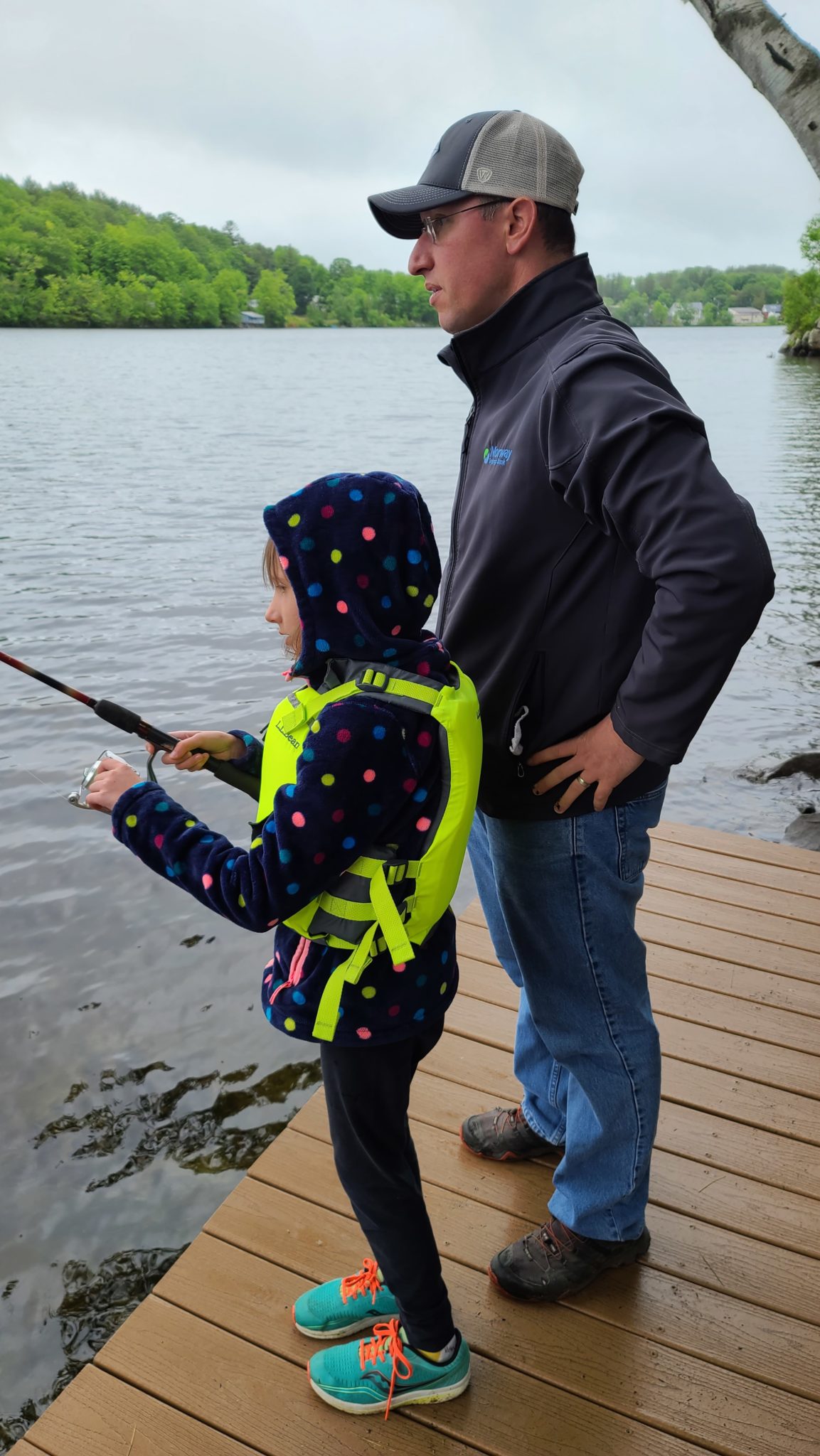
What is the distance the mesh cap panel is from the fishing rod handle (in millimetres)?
1164

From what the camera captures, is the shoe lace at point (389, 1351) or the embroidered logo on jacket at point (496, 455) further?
the shoe lace at point (389, 1351)

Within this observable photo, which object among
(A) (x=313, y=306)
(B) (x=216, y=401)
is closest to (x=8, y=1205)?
(B) (x=216, y=401)

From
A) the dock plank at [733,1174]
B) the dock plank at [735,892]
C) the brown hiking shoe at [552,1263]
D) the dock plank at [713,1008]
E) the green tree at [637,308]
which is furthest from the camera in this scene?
the green tree at [637,308]

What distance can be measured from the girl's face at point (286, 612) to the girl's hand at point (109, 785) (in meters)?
0.35

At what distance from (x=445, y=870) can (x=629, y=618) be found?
553 mm

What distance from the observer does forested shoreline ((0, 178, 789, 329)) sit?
250ft

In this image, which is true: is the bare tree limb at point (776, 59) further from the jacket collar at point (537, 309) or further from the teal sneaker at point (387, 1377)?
the teal sneaker at point (387, 1377)

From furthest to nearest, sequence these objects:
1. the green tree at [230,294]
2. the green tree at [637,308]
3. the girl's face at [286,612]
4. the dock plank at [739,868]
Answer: the green tree at [230,294]
the green tree at [637,308]
the dock plank at [739,868]
the girl's face at [286,612]

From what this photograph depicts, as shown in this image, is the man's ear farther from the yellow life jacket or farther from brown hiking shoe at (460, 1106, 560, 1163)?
brown hiking shoe at (460, 1106, 560, 1163)

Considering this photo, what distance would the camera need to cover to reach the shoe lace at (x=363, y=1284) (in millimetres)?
2182

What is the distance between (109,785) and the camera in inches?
70.6

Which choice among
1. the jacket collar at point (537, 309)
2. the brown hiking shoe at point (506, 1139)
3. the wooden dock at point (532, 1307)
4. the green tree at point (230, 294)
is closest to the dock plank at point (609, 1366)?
the wooden dock at point (532, 1307)

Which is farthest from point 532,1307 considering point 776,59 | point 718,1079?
point 776,59

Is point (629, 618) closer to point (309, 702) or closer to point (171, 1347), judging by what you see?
point (309, 702)
